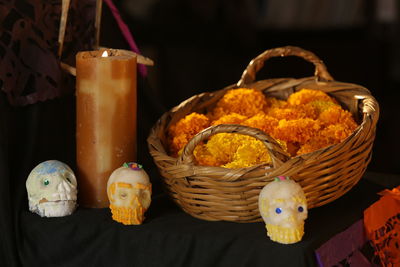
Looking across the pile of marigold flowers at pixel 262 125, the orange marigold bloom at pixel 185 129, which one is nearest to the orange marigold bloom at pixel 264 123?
the pile of marigold flowers at pixel 262 125

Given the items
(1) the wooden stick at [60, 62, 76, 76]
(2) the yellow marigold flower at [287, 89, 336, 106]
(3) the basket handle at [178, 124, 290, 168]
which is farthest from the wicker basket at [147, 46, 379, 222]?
(1) the wooden stick at [60, 62, 76, 76]

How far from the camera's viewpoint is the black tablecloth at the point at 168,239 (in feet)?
4.23

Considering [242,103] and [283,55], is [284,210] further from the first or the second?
[283,55]

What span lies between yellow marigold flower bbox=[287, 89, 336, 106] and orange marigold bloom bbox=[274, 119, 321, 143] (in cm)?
16

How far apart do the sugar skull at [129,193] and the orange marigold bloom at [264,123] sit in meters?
0.27

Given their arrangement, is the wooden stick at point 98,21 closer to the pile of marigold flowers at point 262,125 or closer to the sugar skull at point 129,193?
the pile of marigold flowers at point 262,125

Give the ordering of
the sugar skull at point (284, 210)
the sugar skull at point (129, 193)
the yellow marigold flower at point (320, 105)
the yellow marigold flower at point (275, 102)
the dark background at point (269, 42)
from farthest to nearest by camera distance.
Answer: the dark background at point (269, 42), the yellow marigold flower at point (275, 102), the yellow marigold flower at point (320, 105), the sugar skull at point (129, 193), the sugar skull at point (284, 210)

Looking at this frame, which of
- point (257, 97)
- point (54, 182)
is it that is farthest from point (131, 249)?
point (257, 97)

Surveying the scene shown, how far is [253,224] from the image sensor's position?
4.51 ft

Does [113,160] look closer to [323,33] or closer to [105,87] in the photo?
[105,87]

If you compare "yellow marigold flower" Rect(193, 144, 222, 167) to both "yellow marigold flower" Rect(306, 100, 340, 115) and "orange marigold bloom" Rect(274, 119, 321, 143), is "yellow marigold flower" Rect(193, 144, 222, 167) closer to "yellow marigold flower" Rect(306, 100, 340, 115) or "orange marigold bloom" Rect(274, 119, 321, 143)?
"orange marigold bloom" Rect(274, 119, 321, 143)

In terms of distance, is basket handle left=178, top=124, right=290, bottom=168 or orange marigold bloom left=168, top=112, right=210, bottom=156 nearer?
basket handle left=178, top=124, right=290, bottom=168

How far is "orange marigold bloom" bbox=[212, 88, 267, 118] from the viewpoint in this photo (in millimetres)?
1638

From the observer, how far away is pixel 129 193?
4.51ft
